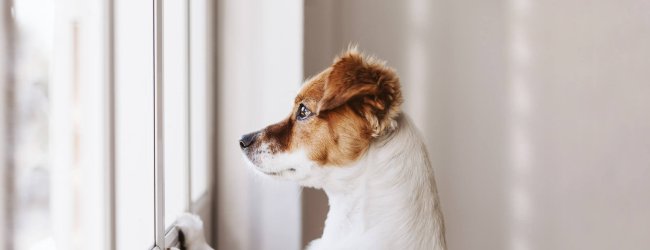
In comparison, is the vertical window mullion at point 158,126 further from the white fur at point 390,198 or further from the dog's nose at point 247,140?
the white fur at point 390,198

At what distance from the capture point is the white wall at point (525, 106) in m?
1.51

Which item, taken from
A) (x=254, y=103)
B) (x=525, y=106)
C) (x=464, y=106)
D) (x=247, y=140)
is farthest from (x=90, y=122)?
(x=525, y=106)

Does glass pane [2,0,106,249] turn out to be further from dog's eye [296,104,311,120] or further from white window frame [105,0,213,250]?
dog's eye [296,104,311,120]

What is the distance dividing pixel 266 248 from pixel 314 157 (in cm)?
46

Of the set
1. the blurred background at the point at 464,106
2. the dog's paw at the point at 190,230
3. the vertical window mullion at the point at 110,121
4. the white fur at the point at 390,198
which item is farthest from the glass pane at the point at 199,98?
the vertical window mullion at the point at 110,121

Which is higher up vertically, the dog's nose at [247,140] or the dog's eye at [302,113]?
the dog's eye at [302,113]

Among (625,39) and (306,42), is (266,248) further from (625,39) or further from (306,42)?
(625,39)

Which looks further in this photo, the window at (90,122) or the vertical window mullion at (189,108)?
the vertical window mullion at (189,108)

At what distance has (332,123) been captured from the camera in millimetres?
1096

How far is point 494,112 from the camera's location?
5.01 feet

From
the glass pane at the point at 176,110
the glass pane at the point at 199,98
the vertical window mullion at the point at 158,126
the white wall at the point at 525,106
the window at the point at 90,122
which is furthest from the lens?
the white wall at the point at 525,106

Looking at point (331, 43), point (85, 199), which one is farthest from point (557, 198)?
point (85, 199)

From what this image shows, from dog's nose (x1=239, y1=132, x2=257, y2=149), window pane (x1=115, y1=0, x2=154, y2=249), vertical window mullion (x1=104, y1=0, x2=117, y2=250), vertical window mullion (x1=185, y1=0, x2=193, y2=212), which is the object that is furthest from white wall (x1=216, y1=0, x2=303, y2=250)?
vertical window mullion (x1=104, y1=0, x2=117, y2=250)

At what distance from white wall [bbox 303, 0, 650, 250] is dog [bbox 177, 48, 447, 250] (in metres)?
0.38
